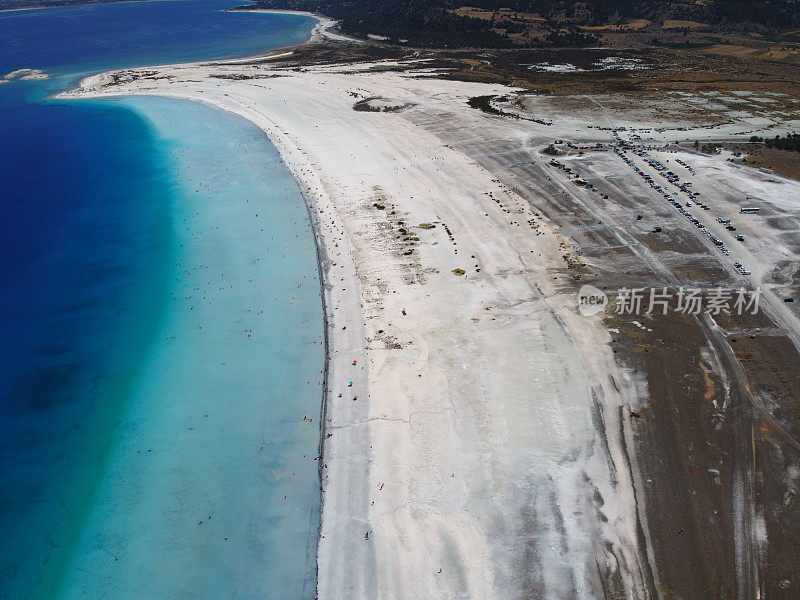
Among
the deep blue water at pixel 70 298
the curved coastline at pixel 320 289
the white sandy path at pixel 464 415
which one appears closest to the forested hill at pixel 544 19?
the curved coastline at pixel 320 289

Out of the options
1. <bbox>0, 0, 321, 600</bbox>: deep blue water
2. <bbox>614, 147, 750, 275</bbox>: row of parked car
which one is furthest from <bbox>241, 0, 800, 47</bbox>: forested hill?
<bbox>0, 0, 321, 600</bbox>: deep blue water

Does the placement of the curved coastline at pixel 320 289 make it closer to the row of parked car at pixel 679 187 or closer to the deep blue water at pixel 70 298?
the deep blue water at pixel 70 298

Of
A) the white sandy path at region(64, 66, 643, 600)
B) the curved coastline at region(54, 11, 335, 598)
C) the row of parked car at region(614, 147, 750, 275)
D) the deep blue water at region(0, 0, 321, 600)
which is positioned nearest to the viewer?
A: the white sandy path at region(64, 66, 643, 600)

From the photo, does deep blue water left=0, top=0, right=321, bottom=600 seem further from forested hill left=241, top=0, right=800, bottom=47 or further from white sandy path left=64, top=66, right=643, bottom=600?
forested hill left=241, top=0, right=800, bottom=47

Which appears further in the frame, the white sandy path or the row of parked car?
the row of parked car

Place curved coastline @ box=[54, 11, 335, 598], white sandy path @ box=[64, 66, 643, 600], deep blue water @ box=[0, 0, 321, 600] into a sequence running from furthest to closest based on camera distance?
curved coastline @ box=[54, 11, 335, 598], deep blue water @ box=[0, 0, 321, 600], white sandy path @ box=[64, 66, 643, 600]

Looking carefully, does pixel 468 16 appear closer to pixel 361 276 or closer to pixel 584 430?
pixel 361 276

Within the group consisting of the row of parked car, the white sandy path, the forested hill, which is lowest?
the white sandy path
